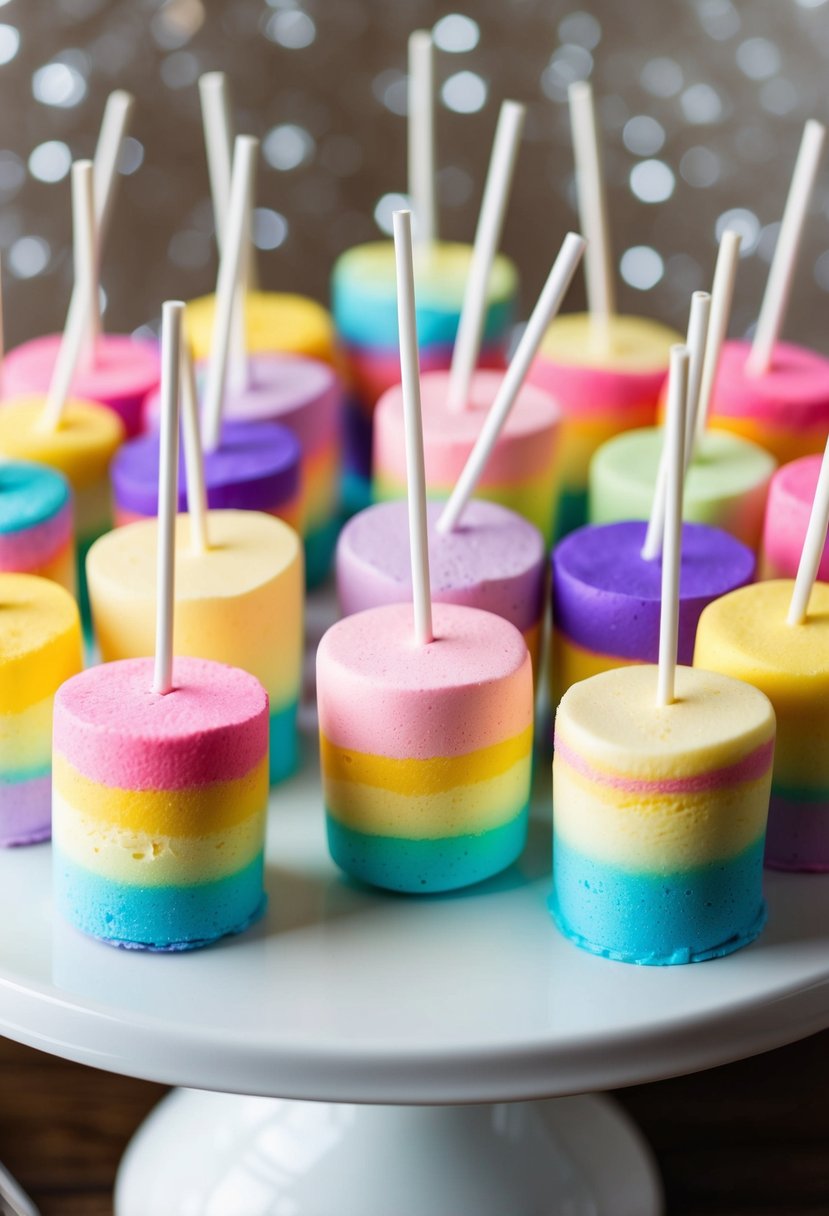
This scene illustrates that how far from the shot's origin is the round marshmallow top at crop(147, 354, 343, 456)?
1.47 m

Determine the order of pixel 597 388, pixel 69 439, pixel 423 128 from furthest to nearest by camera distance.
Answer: pixel 423 128, pixel 597 388, pixel 69 439

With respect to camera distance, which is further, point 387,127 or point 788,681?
point 387,127

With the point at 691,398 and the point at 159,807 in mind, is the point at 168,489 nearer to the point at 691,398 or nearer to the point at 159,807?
the point at 159,807

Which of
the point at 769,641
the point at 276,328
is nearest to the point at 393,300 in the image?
the point at 276,328

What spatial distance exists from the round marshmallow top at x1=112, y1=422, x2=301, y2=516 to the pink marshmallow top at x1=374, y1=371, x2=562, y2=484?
0.26 feet

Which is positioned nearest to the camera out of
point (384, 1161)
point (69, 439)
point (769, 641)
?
point (769, 641)

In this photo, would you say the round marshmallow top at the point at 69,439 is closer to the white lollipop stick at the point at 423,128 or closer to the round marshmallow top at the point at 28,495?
the round marshmallow top at the point at 28,495

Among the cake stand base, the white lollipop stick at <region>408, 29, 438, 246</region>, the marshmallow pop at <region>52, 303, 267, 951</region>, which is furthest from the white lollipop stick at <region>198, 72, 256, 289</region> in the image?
the cake stand base

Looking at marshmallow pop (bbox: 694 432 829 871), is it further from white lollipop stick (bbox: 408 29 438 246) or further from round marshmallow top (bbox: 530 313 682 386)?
white lollipop stick (bbox: 408 29 438 246)

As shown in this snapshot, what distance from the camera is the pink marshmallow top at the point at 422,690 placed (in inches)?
41.1

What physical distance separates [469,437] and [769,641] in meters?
0.37

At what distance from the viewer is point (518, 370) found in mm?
1178

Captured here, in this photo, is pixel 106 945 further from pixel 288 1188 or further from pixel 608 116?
pixel 608 116

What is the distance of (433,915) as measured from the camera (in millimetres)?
1082
